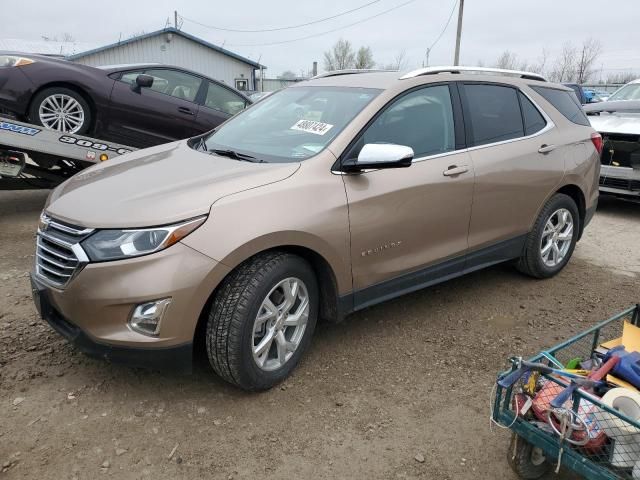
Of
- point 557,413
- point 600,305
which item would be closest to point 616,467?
point 557,413

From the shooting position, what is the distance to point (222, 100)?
7414 mm

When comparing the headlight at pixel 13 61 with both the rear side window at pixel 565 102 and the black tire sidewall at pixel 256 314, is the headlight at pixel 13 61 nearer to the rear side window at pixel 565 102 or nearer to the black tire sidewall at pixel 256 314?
the black tire sidewall at pixel 256 314

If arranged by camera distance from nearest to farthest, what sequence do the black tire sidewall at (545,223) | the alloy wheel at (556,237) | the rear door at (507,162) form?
the rear door at (507,162), the black tire sidewall at (545,223), the alloy wheel at (556,237)

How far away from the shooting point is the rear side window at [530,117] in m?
4.32

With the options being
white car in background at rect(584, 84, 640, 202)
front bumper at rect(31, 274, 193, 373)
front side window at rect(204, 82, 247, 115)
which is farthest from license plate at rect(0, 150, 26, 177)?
white car in background at rect(584, 84, 640, 202)

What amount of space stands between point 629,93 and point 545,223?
6.65 meters

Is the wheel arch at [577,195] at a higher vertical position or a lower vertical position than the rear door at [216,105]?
lower

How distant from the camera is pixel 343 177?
10.2 feet

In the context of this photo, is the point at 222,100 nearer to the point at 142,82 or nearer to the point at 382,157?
the point at 142,82

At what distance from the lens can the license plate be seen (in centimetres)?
560

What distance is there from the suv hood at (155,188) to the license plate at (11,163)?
2807mm

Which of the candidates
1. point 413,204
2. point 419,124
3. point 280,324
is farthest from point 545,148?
point 280,324

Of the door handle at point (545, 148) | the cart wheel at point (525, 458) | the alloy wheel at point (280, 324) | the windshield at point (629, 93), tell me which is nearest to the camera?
the cart wheel at point (525, 458)

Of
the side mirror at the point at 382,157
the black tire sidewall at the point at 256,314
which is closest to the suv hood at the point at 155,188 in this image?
the side mirror at the point at 382,157
